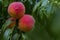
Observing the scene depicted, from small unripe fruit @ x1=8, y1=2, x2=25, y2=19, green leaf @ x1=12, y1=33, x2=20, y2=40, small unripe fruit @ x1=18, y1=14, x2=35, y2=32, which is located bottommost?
green leaf @ x1=12, y1=33, x2=20, y2=40

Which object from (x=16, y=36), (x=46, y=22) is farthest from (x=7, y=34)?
(x=46, y=22)

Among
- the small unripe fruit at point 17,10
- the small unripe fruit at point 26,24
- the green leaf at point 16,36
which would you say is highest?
the small unripe fruit at point 17,10

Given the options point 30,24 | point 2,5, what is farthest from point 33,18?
point 2,5

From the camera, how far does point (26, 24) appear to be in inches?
23.4

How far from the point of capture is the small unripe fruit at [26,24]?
585mm

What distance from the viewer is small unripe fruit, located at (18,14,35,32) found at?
1.92 ft

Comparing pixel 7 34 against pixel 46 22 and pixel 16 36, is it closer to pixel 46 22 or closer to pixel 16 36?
pixel 16 36

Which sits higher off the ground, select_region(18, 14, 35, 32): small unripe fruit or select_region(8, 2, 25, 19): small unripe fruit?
select_region(8, 2, 25, 19): small unripe fruit

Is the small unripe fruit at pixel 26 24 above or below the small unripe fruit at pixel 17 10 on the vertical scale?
below

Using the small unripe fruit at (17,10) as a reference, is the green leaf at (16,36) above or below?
below

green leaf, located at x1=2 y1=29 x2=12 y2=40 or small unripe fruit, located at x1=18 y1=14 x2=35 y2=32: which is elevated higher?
small unripe fruit, located at x1=18 y1=14 x2=35 y2=32

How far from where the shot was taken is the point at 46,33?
1.99 feet

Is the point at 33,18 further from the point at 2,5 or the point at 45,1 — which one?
the point at 2,5

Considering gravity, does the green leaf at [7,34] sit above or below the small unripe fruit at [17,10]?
below
